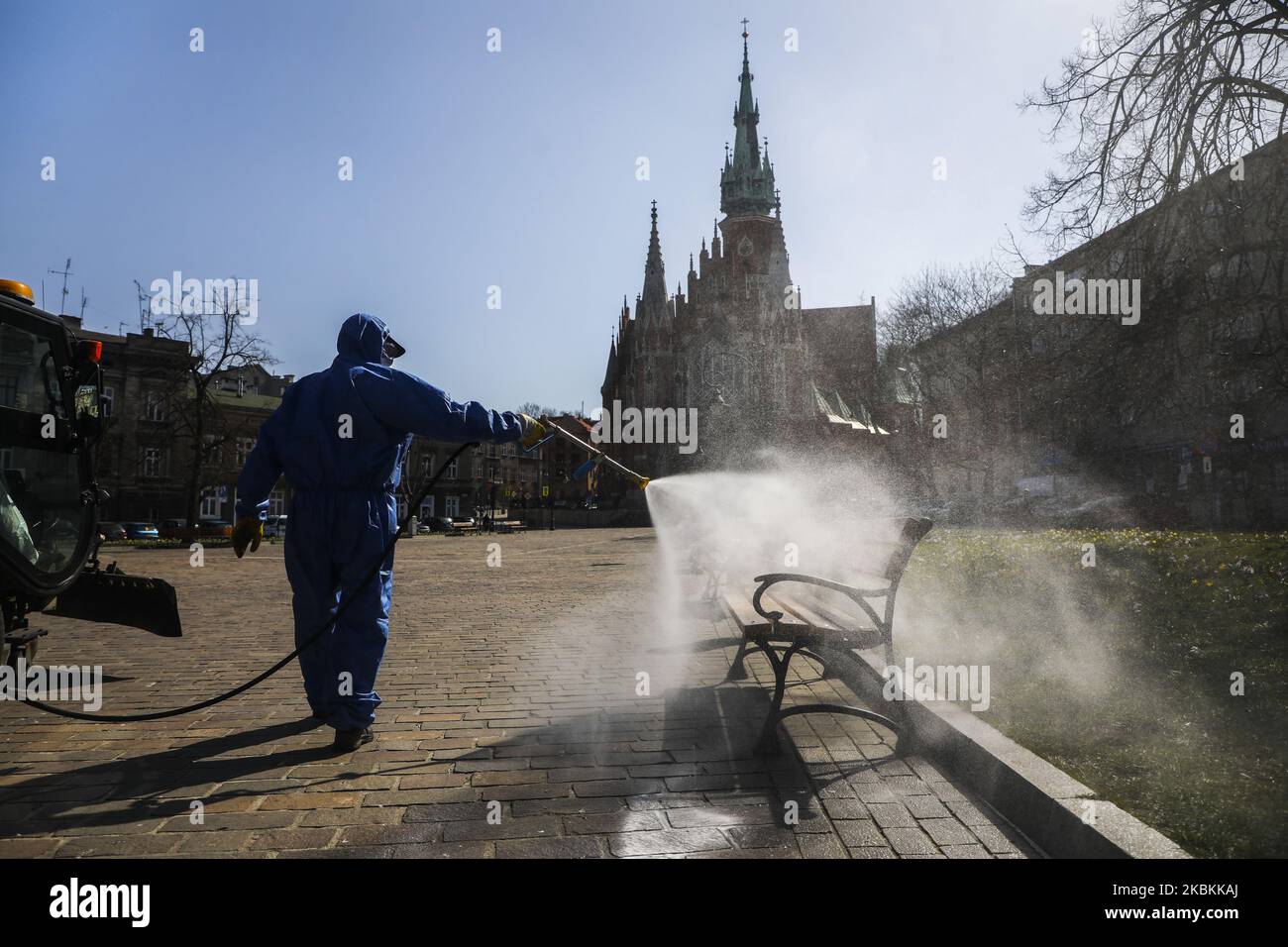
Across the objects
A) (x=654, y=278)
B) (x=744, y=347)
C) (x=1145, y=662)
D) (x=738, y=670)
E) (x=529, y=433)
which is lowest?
(x=738, y=670)

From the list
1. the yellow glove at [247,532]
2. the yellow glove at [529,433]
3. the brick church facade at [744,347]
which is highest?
the brick church facade at [744,347]

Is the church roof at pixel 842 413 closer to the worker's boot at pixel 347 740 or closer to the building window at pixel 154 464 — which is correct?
the building window at pixel 154 464

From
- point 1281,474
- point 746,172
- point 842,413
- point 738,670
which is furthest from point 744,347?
point 738,670

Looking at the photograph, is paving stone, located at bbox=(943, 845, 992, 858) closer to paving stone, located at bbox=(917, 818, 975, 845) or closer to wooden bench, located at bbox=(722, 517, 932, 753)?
paving stone, located at bbox=(917, 818, 975, 845)

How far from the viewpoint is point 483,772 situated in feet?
11.8

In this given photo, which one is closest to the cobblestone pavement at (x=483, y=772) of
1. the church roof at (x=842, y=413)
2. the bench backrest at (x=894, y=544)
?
the bench backrest at (x=894, y=544)

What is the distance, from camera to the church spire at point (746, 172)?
268ft

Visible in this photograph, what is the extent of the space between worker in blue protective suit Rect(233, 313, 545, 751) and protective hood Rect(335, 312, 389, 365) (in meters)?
0.28

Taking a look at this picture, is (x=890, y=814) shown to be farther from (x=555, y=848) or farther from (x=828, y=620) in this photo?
(x=828, y=620)

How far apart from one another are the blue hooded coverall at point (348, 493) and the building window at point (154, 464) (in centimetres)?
5249

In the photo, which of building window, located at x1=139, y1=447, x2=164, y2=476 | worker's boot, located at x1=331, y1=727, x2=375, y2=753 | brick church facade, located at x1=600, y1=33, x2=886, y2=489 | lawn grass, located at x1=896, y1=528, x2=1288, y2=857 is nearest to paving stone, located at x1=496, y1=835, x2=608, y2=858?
worker's boot, located at x1=331, y1=727, x2=375, y2=753

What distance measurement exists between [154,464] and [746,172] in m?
62.0

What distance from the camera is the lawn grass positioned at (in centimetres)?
292
